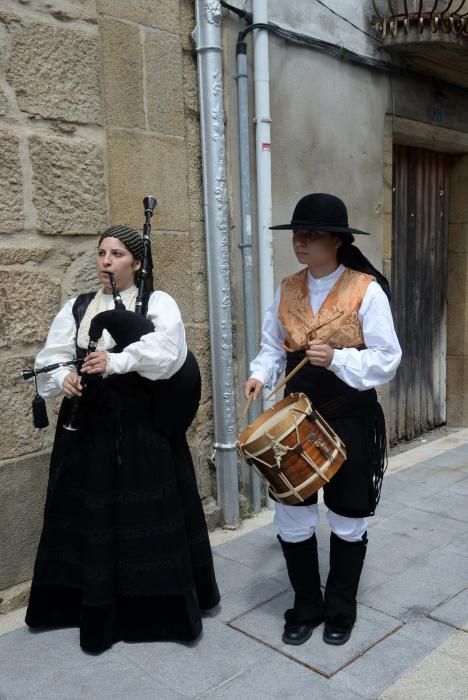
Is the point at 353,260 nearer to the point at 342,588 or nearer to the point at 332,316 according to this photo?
the point at 332,316

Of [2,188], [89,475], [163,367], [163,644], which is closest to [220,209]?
[2,188]

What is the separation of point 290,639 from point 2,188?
2.31 metres

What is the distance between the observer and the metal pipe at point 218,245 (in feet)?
12.0

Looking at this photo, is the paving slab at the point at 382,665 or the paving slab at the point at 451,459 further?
the paving slab at the point at 451,459

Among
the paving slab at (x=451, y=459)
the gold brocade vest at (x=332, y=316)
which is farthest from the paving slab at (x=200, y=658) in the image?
the paving slab at (x=451, y=459)

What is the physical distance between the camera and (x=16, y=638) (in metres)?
2.88

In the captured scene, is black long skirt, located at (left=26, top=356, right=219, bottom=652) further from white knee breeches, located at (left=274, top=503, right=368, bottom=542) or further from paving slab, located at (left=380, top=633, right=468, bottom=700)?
paving slab, located at (left=380, top=633, right=468, bottom=700)

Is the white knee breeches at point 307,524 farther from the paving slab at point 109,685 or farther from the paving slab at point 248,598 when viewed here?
the paving slab at point 109,685

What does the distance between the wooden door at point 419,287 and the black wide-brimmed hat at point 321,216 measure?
313 centimetres

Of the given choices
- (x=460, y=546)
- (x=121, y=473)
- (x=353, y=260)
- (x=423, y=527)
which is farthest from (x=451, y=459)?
(x=121, y=473)

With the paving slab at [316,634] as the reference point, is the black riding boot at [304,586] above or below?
above

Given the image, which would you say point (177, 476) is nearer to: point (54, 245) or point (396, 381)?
point (54, 245)

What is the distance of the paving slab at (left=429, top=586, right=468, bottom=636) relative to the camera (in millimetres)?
2932

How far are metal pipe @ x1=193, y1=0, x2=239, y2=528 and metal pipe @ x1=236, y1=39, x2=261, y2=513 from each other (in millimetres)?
188
